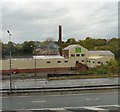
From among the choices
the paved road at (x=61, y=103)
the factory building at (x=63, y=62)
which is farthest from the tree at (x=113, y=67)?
the paved road at (x=61, y=103)

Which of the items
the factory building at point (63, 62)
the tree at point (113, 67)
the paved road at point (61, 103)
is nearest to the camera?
the paved road at point (61, 103)

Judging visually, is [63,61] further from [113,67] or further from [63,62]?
[113,67]

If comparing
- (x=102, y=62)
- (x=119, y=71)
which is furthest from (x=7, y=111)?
(x=102, y=62)

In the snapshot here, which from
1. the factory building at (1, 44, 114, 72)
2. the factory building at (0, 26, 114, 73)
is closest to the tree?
the factory building at (0, 26, 114, 73)

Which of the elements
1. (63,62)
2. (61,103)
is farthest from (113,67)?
(61,103)

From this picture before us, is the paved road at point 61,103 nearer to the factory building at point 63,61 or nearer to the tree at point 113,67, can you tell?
the tree at point 113,67

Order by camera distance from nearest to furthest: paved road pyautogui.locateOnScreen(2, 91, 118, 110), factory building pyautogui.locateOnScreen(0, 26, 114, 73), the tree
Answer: paved road pyautogui.locateOnScreen(2, 91, 118, 110)
the tree
factory building pyautogui.locateOnScreen(0, 26, 114, 73)

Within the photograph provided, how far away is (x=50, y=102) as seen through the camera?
14867 mm

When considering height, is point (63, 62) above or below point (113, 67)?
above

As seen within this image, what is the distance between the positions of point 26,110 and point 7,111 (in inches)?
33.4

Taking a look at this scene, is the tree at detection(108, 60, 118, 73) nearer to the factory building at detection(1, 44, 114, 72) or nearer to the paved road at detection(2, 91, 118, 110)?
the factory building at detection(1, 44, 114, 72)

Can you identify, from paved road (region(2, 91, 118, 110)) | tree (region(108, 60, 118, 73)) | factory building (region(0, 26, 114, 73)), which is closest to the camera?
paved road (region(2, 91, 118, 110))

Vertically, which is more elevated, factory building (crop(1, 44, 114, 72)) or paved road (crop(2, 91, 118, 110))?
factory building (crop(1, 44, 114, 72))

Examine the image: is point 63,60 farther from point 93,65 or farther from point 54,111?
point 54,111
